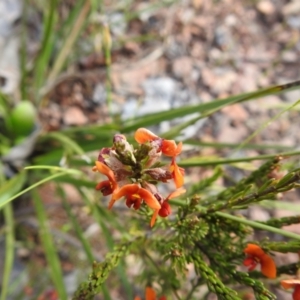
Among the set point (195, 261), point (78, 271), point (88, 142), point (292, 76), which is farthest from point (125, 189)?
point (292, 76)

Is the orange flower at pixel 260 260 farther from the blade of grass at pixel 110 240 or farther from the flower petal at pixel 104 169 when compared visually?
the blade of grass at pixel 110 240

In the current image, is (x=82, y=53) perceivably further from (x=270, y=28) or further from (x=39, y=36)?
(x=270, y=28)

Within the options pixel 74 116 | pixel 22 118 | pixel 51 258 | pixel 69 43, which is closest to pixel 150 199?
pixel 51 258

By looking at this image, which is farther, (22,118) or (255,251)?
(22,118)

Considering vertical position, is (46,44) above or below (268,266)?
above

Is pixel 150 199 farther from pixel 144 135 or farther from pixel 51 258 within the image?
pixel 51 258

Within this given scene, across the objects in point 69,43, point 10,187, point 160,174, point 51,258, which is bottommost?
point 51,258

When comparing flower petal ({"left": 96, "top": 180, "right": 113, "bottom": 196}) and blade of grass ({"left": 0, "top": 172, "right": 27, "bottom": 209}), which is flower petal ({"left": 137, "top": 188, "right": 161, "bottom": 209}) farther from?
blade of grass ({"left": 0, "top": 172, "right": 27, "bottom": 209})
